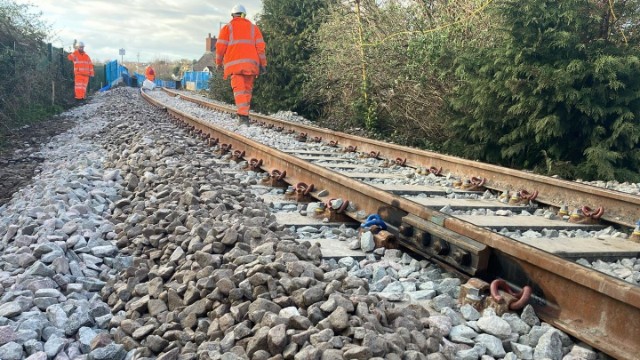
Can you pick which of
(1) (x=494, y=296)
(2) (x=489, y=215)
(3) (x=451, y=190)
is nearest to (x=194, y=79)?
(3) (x=451, y=190)

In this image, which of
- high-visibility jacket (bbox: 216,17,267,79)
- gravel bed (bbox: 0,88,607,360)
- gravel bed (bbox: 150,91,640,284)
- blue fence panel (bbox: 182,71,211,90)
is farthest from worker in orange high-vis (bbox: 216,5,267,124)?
blue fence panel (bbox: 182,71,211,90)

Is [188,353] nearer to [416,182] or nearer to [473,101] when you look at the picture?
[416,182]

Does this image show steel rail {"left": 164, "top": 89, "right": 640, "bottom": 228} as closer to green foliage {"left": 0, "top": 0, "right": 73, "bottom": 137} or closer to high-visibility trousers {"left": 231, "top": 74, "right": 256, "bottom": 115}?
high-visibility trousers {"left": 231, "top": 74, "right": 256, "bottom": 115}

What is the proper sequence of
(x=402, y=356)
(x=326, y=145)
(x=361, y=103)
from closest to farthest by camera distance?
1. (x=402, y=356)
2. (x=326, y=145)
3. (x=361, y=103)

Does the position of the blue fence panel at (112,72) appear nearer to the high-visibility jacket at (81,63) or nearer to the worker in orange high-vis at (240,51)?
the high-visibility jacket at (81,63)

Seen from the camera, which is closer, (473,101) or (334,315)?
(334,315)

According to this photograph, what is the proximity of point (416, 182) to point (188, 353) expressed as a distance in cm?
389

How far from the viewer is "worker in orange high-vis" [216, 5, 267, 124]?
10.6 m

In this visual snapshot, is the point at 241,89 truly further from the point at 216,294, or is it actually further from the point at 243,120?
the point at 216,294

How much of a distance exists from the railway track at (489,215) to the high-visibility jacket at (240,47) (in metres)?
3.12

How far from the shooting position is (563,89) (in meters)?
6.27

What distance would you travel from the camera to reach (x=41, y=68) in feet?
57.2

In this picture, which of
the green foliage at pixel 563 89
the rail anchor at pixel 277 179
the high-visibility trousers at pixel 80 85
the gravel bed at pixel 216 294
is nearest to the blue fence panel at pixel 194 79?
the high-visibility trousers at pixel 80 85

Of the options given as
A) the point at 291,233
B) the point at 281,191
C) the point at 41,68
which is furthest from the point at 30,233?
A: the point at 41,68
